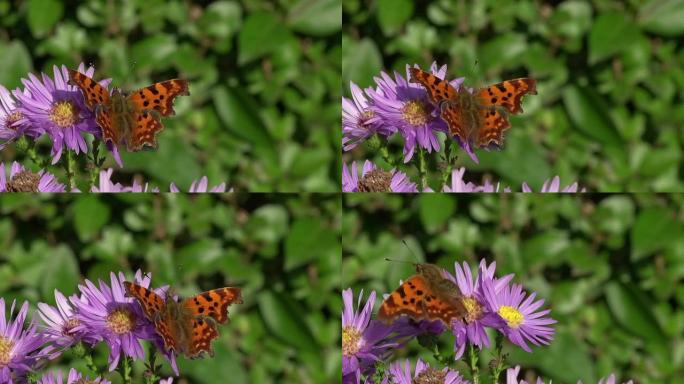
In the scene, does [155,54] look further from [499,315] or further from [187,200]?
[499,315]

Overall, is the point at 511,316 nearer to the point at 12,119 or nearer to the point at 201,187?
the point at 201,187

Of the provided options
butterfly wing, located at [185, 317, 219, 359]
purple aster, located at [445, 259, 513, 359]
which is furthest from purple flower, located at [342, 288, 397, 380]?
butterfly wing, located at [185, 317, 219, 359]

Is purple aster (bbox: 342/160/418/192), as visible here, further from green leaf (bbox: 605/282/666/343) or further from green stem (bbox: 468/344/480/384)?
green leaf (bbox: 605/282/666/343)

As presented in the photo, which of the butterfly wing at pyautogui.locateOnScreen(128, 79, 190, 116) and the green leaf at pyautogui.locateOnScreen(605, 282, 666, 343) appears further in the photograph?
the green leaf at pyautogui.locateOnScreen(605, 282, 666, 343)

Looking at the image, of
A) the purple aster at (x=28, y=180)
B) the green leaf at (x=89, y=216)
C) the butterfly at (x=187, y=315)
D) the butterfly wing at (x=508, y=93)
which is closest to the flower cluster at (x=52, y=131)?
the purple aster at (x=28, y=180)

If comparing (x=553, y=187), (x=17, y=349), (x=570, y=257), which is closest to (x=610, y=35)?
(x=553, y=187)
